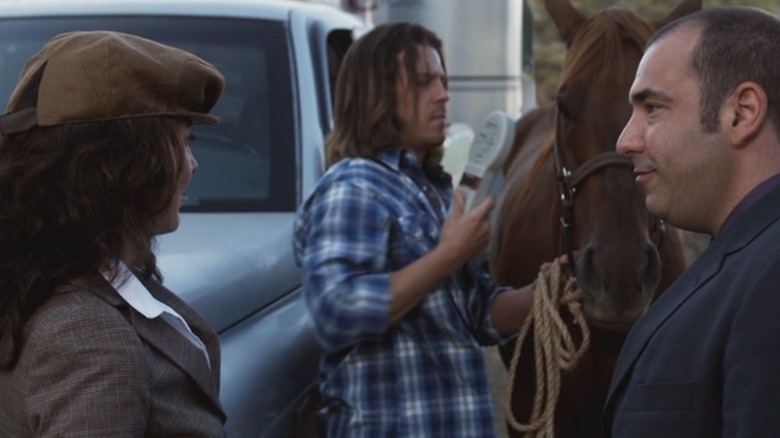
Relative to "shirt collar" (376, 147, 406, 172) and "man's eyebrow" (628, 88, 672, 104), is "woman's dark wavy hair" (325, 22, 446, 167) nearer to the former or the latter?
"shirt collar" (376, 147, 406, 172)

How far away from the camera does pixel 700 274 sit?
1.67 m

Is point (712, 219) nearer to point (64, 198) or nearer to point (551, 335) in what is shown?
point (64, 198)

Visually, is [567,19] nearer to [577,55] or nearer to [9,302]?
[577,55]

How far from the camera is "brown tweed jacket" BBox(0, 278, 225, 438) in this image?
5.56 ft

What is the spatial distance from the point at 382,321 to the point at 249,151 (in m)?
1.33

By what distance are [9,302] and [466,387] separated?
1324 mm

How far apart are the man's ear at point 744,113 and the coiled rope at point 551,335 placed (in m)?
1.54

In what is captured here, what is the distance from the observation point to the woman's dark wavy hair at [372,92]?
→ 117 inches

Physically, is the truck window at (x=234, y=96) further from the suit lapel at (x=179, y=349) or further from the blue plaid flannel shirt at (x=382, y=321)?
the suit lapel at (x=179, y=349)

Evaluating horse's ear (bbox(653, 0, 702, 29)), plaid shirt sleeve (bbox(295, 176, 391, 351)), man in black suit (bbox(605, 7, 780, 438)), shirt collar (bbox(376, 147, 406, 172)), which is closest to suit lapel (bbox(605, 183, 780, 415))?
man in black suit (bbox(605, 7, 780, 438))

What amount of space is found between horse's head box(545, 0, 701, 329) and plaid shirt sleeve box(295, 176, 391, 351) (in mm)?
757

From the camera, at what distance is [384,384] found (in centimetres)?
288

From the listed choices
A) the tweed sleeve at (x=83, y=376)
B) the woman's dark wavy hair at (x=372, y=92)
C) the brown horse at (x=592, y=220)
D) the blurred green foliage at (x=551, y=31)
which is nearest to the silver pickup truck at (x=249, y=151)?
the woman's dark wavy hair at (x=372, y=92)

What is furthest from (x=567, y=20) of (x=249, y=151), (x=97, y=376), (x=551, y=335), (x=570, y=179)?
(x=97, y=376)
